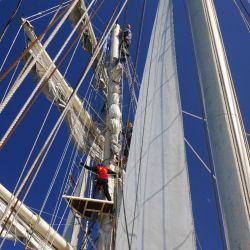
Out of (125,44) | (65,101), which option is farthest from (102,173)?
(125,44)

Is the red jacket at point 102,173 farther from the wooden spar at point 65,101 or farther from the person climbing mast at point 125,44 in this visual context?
the person climbing mast at point 125,44

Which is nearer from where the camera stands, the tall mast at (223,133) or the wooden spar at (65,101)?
the tall mast at (223,133)

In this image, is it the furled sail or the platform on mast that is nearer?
the furled sail

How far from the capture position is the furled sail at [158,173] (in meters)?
2.25

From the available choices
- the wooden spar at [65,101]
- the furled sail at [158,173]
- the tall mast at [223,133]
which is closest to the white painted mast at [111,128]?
the wooden spar at [65,101]

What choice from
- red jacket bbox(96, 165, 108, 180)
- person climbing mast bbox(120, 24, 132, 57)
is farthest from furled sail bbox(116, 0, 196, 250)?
person climbing mast bbox(120, 24, 132, 57)

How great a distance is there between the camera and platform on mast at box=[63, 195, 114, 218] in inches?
260

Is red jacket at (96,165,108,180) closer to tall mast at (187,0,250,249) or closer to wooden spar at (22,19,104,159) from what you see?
wooden spar at (22,19,104,159)

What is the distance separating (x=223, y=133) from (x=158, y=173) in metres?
0.72

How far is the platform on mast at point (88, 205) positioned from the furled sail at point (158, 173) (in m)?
3.55

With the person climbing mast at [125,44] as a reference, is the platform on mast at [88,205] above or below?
below

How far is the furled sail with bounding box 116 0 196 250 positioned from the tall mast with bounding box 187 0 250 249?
0.49m

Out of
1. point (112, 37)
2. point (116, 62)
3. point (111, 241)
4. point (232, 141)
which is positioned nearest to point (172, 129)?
point (232, 141)

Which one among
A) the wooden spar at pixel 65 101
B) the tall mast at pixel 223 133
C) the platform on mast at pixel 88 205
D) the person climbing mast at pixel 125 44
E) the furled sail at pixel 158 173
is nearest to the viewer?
the tall mast at pixel 223 133
